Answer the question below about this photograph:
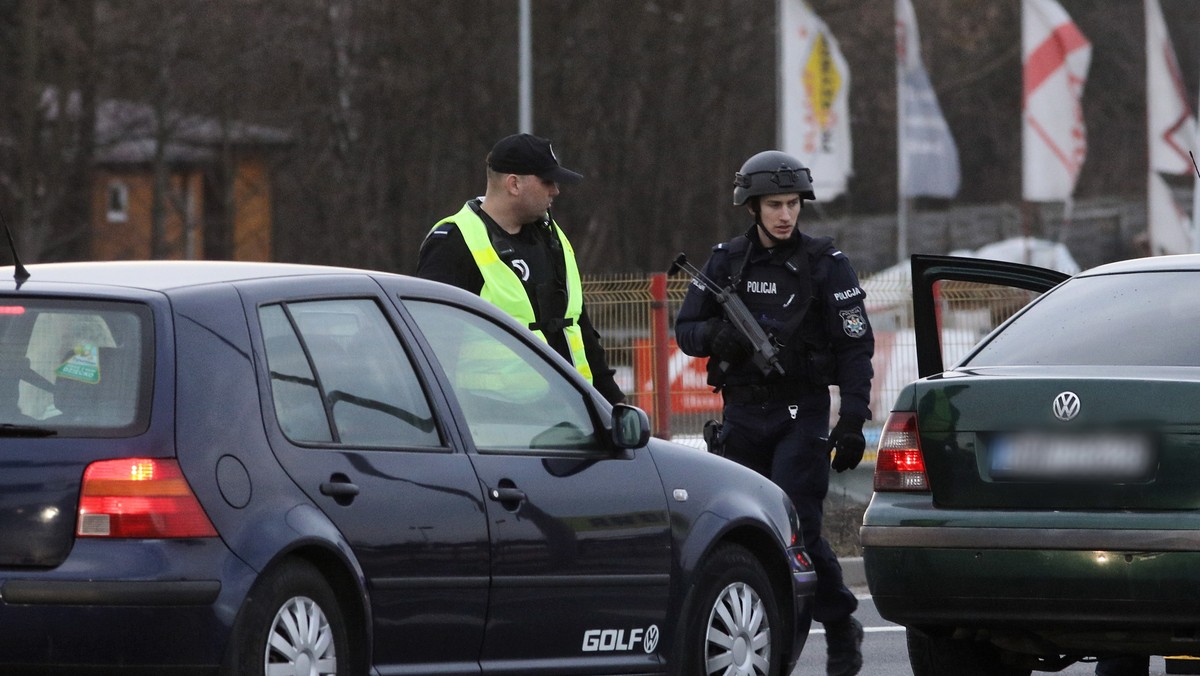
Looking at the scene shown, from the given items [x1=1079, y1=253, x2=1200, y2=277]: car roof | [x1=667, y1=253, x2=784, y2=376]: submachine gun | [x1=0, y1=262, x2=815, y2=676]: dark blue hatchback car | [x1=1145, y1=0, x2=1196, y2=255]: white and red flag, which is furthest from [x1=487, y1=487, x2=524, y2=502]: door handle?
[x1=1145, y1=0, x2=1196, y2=255]: white and red flag

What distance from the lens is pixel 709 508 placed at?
6.43 metres

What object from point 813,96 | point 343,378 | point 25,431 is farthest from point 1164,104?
point 25,431

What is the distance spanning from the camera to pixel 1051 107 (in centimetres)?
2634

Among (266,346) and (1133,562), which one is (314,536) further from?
(1133,562)

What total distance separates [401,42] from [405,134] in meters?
1.95

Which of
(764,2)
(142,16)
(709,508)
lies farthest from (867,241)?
(709,508)

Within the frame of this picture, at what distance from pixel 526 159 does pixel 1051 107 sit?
19.7 meters

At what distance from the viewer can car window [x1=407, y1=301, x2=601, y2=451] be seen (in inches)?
230

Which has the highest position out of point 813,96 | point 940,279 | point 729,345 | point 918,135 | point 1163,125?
point 813,96

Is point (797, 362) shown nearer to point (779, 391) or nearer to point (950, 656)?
point (779, 391)

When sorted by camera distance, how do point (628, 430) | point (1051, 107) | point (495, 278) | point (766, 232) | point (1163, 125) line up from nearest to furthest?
point (628, 430), point (495, 278), point (766, 232), point (1163, 125), point (1051, 107)

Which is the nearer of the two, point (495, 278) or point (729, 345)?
point (495, 278)

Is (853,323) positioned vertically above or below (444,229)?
below

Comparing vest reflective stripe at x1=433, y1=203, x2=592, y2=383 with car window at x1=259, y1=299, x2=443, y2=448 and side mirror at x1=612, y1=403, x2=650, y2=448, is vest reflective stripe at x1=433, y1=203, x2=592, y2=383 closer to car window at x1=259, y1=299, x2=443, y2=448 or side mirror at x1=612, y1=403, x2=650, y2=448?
side mirror at x1=612, y1=403, x2=650, y2=448
